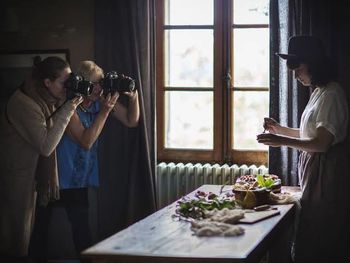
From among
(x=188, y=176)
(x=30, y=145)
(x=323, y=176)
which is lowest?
(x=188, y=176)

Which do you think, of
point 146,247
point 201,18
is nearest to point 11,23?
point 201,18

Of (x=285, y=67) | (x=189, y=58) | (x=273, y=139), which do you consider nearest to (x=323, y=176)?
(x=273, y=139)

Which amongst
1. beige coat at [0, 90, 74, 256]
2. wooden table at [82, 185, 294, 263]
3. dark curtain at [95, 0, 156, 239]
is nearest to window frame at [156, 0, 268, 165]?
dark curtain at [95, 0, 156, 239]

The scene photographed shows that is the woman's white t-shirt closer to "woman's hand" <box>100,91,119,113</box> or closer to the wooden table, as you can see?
the wooden table

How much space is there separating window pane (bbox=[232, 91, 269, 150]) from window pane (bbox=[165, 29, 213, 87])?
0.78 ft

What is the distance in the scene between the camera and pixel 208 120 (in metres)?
3.98

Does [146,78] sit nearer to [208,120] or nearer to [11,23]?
[208,120]

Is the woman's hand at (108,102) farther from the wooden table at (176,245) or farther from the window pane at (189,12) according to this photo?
the wooden table at (176,245)

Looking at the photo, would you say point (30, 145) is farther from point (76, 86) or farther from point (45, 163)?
point (76, 86)

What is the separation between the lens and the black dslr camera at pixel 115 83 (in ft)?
11.2

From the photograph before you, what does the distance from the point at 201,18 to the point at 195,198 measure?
1.42 metres

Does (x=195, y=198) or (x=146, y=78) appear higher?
(x=146, y=78)

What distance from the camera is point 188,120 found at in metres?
4.02

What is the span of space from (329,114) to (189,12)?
4.80 ft
